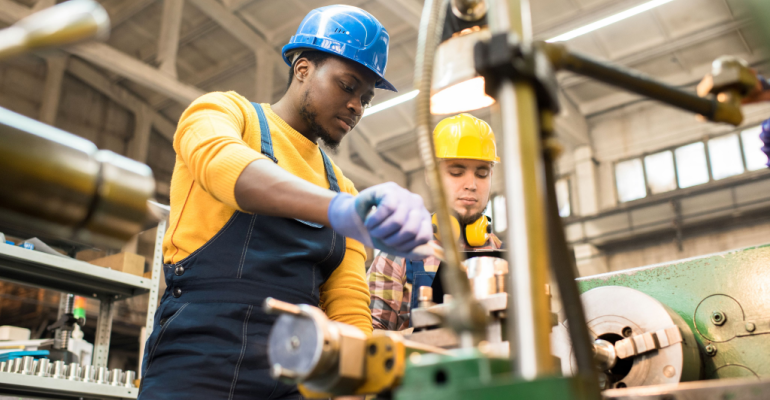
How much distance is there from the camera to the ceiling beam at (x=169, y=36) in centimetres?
603

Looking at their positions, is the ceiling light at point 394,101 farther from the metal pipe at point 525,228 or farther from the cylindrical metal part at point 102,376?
the metal pipe at point 525,228

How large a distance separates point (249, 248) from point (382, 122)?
660 centimetres

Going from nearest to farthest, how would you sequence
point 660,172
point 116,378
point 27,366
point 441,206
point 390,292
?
point 441,206
point 390,292
point 27,366
point 116,378
point 660,172

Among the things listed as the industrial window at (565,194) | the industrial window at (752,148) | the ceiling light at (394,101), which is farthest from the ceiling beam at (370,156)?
the industrial window at (752,148)

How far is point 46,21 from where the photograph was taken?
1.19 feet

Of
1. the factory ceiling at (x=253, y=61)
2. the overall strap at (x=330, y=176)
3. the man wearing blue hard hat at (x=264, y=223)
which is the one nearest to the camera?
the man wearing blue hard hat at (x=264, y=223)

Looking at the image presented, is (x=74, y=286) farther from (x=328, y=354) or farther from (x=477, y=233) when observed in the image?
(x=328, y=354)

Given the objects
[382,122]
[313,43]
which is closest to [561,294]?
[313,43]

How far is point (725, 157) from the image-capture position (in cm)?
649

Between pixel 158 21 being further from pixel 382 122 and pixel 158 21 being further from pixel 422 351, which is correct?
pixel 422 351

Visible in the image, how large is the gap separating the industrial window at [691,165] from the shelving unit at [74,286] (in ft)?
19.1

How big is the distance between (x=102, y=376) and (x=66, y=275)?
1.39 ft

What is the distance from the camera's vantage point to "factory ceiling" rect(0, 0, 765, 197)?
5824mm

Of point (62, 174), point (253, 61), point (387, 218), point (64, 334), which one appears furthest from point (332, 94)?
point (253, 61)
